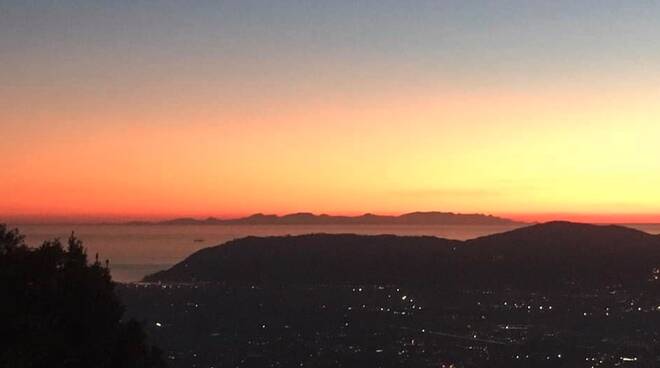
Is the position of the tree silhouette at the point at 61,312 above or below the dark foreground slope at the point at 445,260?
above

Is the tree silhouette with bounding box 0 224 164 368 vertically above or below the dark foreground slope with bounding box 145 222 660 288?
above

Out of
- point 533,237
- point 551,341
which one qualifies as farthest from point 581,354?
point 533,237

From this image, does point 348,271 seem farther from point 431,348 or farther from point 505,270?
point 431,348

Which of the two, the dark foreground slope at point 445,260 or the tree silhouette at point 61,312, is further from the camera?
the dark foreground slope at point 445,260

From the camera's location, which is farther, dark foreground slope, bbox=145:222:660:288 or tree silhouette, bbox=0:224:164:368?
dark foreground slope, bbox=145:222:660:288
